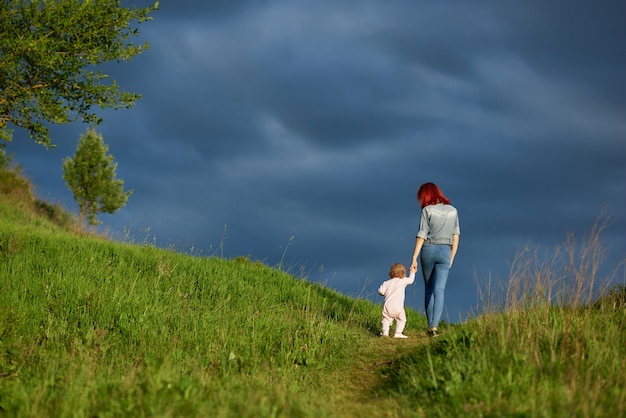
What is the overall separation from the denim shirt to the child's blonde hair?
74cm

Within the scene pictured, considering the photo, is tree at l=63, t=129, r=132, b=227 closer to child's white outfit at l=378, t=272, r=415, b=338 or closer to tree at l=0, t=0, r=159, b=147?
tree at l=0, t=0, r=159, b=147

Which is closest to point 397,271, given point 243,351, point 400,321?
point 400,321

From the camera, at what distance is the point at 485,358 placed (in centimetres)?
775

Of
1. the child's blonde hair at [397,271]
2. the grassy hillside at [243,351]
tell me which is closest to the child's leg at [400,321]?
the grassy hillside at [243,351]

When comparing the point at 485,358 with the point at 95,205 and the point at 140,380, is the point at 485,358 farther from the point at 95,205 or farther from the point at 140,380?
the point at 95,205

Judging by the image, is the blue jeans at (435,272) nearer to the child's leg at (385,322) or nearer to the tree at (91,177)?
the child's leg at (385,322)

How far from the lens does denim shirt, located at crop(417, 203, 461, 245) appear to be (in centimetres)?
1230

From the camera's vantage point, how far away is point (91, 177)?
41688 millimetres

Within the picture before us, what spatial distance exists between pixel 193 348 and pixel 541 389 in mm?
5981

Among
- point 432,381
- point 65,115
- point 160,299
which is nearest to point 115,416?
point 432,381

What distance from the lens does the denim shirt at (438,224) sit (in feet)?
40.3

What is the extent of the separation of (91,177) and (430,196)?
34.4 metres

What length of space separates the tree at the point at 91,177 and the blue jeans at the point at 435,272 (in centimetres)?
3337

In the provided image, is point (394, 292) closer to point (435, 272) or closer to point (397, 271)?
point (397, 271)
